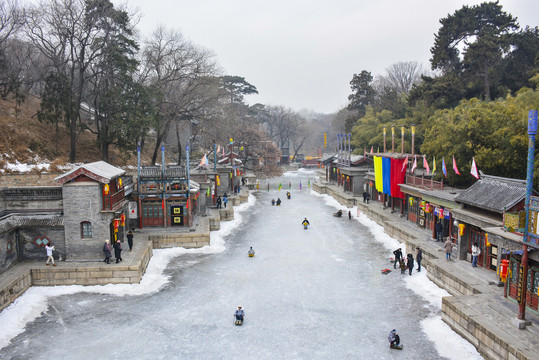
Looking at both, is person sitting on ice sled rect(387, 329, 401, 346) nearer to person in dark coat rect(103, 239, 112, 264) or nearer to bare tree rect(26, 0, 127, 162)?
person in dark coat rect(103, 239, 112, 264)

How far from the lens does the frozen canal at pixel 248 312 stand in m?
13.7

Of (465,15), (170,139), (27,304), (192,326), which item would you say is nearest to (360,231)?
(192,326)

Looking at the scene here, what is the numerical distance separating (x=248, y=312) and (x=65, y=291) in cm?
899

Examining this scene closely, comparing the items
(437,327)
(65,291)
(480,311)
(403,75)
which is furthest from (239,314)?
(403,75)

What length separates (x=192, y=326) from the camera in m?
15.5

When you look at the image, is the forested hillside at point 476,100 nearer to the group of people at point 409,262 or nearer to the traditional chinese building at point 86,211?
the group of people at point 409,262

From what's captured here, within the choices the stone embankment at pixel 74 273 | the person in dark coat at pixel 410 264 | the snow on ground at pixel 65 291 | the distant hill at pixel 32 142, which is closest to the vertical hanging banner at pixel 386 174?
the person in dark coat at pixel 410 264

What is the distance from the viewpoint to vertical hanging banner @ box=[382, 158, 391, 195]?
A: 32.6m

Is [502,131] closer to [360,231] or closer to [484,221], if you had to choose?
[484,221]

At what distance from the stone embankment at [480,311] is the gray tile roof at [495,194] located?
311cm

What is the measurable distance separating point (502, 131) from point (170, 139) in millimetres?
44210

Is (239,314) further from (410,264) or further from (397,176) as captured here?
(397,176)

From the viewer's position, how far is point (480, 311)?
1405 centimetres

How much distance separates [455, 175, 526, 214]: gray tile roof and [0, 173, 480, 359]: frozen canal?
14.9 ft
